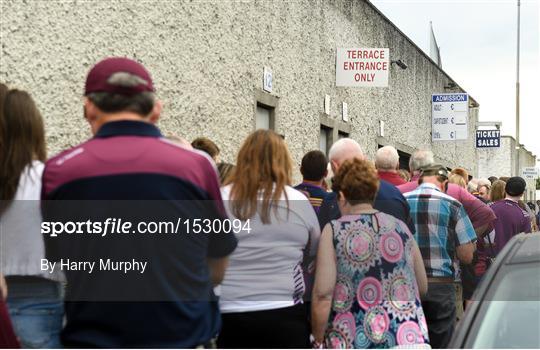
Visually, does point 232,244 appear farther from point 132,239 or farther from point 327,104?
point 327,104

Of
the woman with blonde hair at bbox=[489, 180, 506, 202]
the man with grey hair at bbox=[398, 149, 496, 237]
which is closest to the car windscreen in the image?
the man with grey hair at bbox=[398, 149, 496, 237]

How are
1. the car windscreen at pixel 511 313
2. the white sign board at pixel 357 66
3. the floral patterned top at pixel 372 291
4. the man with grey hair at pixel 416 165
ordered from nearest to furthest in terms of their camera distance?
the car windscreen at pixel 511 313
the floral patterned top at pixel 372 291
the man with grey hair at pixel 416 165
the white sign board at pixel 357 66

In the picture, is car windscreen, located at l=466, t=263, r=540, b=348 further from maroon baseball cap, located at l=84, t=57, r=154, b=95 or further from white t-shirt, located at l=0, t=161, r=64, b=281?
white t-shirt, located at l=0, t=161, r=64, b=281

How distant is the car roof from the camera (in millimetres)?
3596

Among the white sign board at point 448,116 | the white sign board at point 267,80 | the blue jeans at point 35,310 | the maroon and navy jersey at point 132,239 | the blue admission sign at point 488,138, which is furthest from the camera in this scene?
the blue admission sign at point 488,138

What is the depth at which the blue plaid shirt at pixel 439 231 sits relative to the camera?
18.9 feet

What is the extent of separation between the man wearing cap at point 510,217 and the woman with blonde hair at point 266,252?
4.63 m

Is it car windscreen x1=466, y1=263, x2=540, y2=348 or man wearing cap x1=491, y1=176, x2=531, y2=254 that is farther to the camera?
man wearing cap x1=491, y1=176, x2=531, y2=254

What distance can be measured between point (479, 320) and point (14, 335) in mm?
1742

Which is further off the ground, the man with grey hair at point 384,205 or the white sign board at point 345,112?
the white sign board at point 345,112

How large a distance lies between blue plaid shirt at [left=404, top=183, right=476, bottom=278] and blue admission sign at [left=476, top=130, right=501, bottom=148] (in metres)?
26.1

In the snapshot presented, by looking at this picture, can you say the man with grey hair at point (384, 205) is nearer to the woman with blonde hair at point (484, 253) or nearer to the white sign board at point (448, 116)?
the woman with blonde hair at point (484, 253)

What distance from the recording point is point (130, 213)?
2812 mm

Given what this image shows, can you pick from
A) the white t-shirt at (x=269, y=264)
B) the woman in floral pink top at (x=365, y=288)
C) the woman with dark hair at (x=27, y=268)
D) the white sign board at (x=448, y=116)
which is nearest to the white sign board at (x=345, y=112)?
the white sign board at (x=448, y=116)
